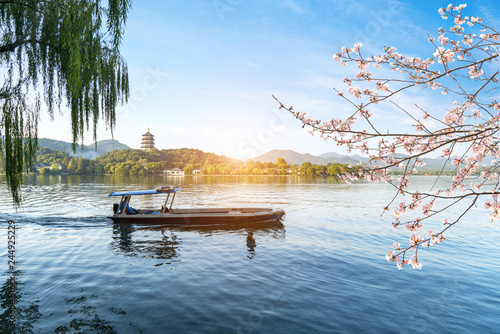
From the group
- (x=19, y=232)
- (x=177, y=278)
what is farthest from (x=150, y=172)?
(x=177, y=278)

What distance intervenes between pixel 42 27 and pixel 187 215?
17508 mm

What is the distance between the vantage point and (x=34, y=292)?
34.0ft

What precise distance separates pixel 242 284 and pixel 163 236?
10.3m

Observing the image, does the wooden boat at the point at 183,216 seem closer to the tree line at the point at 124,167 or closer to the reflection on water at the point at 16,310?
the reflection on water at the point at 16,310

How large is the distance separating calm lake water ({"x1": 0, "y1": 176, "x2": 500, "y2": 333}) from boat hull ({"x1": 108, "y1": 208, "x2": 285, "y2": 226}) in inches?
91.8

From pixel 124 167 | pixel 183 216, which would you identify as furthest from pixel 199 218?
pixel 124 167

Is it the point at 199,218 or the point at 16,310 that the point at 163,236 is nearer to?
the point at 199,218

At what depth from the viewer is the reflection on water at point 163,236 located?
635 inches

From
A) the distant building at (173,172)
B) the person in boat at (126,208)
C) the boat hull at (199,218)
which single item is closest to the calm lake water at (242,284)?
the boat hull at (199,218)

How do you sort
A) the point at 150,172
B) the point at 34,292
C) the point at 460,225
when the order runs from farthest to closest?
the point at 150,172
the point at 460,225
the point at 34,292

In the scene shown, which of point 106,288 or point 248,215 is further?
point 248,215

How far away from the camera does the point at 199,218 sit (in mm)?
23531

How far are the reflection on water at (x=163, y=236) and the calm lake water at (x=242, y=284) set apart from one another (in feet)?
0.41

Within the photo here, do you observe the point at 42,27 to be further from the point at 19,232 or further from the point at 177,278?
the point at 19,232
